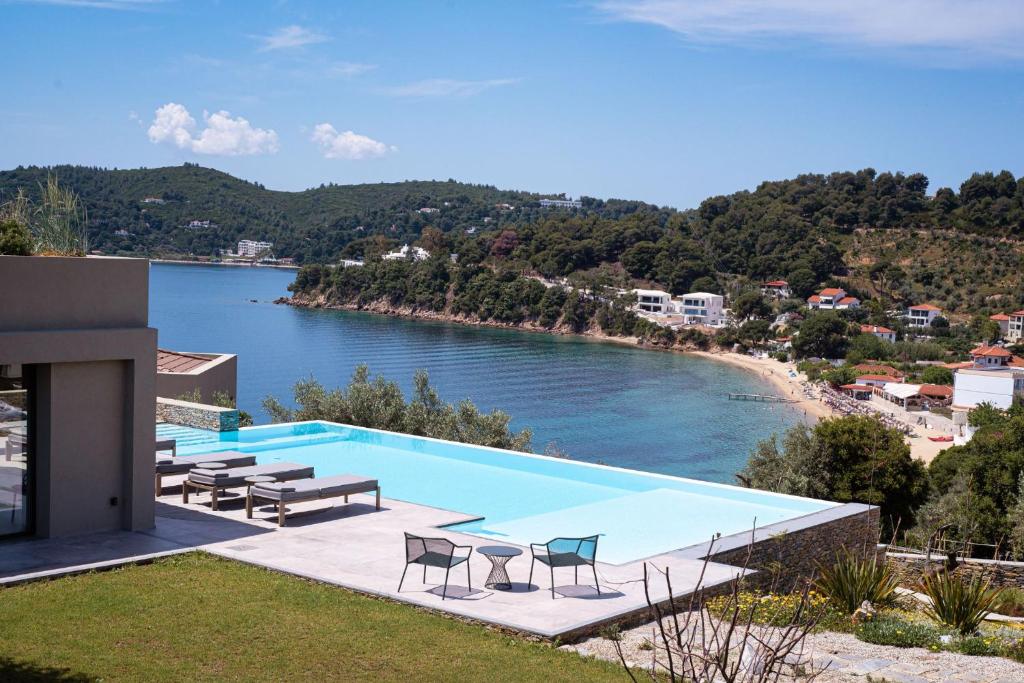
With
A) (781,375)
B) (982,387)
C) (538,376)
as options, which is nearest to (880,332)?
(781,375)

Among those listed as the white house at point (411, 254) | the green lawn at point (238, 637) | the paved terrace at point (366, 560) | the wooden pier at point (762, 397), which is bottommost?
the wooden pier at point (762, 397)

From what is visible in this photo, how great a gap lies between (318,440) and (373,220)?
500 ft

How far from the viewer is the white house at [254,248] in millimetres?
163125

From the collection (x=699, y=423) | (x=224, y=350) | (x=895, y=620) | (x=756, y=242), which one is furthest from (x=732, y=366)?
(x=895, y=620)

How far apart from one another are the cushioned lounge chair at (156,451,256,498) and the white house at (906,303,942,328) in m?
84.1

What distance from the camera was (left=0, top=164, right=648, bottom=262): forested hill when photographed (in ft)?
427

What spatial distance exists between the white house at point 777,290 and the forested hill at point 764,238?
1.05m

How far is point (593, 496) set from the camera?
12992 mm

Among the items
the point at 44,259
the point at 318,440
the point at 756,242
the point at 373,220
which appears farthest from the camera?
the point at 373,220

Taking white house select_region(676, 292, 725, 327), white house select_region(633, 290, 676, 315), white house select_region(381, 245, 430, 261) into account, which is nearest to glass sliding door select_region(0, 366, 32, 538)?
white house select_region(676, 292, 725, 327)

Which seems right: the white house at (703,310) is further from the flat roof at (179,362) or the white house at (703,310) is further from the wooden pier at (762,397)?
the flat roof at (179,362)

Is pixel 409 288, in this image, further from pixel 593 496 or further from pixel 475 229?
pixel 593 496

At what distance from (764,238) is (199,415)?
326 ft

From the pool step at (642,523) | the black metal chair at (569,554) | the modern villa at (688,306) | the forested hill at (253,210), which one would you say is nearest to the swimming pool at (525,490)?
the pool step at (642,523)
